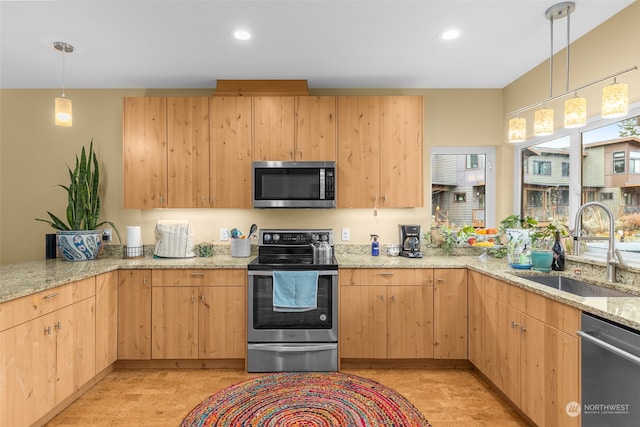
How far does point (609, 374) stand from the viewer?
1512 mm

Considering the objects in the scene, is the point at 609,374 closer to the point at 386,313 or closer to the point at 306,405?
the point at 386,313

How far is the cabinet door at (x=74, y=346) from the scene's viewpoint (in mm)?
2189

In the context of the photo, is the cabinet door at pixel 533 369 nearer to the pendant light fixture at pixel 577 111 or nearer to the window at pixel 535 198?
the pendant light fixture at pixel 577 111

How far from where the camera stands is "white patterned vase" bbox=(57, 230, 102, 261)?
300cm

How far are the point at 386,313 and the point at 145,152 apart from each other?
8.16 feet

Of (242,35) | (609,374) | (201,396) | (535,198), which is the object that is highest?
(242,35)

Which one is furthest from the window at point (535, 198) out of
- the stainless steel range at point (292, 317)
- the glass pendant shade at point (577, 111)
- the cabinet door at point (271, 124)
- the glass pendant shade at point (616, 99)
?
the cabinet door at point (271, 124)

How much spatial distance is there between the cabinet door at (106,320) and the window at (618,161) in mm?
3679

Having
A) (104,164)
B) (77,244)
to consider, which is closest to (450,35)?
(104,164)

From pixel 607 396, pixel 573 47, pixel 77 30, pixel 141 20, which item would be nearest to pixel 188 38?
pixel 141 20

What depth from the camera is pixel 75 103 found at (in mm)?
3447

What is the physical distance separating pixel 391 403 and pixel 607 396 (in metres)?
1.25

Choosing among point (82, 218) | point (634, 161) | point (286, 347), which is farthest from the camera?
point (82, 218)

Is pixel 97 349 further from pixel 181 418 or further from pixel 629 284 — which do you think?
pixel 629 284
